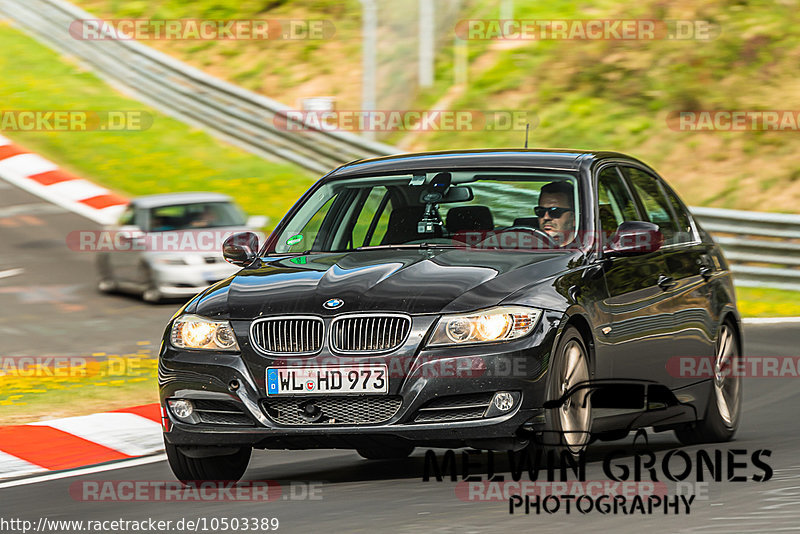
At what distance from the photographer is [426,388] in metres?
6.93

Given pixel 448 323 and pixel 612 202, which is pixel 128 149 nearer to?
pixel 612 202

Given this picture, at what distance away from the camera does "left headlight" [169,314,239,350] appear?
7.25 metres

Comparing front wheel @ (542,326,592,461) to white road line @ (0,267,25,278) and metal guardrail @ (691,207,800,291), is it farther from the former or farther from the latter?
→ white road line @ (0,267,25,278)

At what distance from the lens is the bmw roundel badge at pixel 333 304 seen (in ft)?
23.2

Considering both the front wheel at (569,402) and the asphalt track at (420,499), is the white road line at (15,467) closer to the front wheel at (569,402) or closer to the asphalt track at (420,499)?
the asphalt track at (420,499)

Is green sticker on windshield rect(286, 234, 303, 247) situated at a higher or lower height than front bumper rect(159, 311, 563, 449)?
higher

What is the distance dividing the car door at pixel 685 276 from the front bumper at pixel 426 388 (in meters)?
1.72

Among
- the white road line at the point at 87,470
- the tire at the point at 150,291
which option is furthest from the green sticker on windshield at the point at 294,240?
the tire at the point at 150,291

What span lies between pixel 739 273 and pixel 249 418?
41.1 ft

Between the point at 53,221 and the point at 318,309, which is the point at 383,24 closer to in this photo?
the point at 53,221

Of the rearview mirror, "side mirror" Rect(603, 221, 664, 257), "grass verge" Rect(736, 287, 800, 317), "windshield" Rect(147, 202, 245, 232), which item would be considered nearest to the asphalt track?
"side mirror" Rect(603, 221, 664, 257)

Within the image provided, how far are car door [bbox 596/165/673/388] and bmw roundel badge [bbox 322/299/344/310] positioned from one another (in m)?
1.34

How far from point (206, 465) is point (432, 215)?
174cm

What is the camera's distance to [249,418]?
23.5 feet
